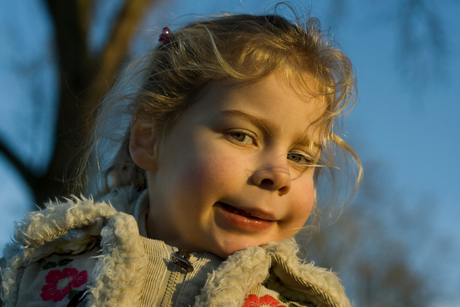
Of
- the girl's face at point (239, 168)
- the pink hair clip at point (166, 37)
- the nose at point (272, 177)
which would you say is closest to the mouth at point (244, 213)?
the girl's face at point (239, 168)

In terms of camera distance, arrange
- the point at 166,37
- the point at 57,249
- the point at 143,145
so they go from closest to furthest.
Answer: the point at 57,249
the point at 143,145
the point at 166,37

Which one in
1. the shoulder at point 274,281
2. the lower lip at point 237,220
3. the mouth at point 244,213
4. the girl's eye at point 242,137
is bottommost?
the shoulder at point 274,281

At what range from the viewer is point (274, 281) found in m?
1.66

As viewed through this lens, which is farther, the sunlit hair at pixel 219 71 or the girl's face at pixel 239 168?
the sunlit hair at pixel 219 71

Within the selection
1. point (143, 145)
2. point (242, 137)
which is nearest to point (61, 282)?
point (143, 145)

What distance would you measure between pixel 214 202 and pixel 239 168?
147 millimetres

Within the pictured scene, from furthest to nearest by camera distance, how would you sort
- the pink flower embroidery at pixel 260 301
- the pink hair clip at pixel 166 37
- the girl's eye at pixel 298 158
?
the pink hair clip at pixel 166 37 < the girl's eye at pixel 298 158 < the pink flower embroidery at pixel 260 301

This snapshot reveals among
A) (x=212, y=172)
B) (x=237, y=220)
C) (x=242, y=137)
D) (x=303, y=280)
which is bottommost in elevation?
(x=303, y=280)

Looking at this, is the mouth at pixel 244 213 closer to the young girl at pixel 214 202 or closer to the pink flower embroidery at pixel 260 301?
the young girl at pixel 214 202

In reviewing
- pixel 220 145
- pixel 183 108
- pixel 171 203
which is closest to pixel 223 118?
pixel 220 145

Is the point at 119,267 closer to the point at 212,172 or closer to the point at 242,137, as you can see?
the point at 212,172

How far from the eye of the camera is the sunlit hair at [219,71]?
69.7 inches

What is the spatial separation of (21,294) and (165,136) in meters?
0.80

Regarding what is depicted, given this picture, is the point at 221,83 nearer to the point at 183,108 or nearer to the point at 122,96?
the point at 183,108
